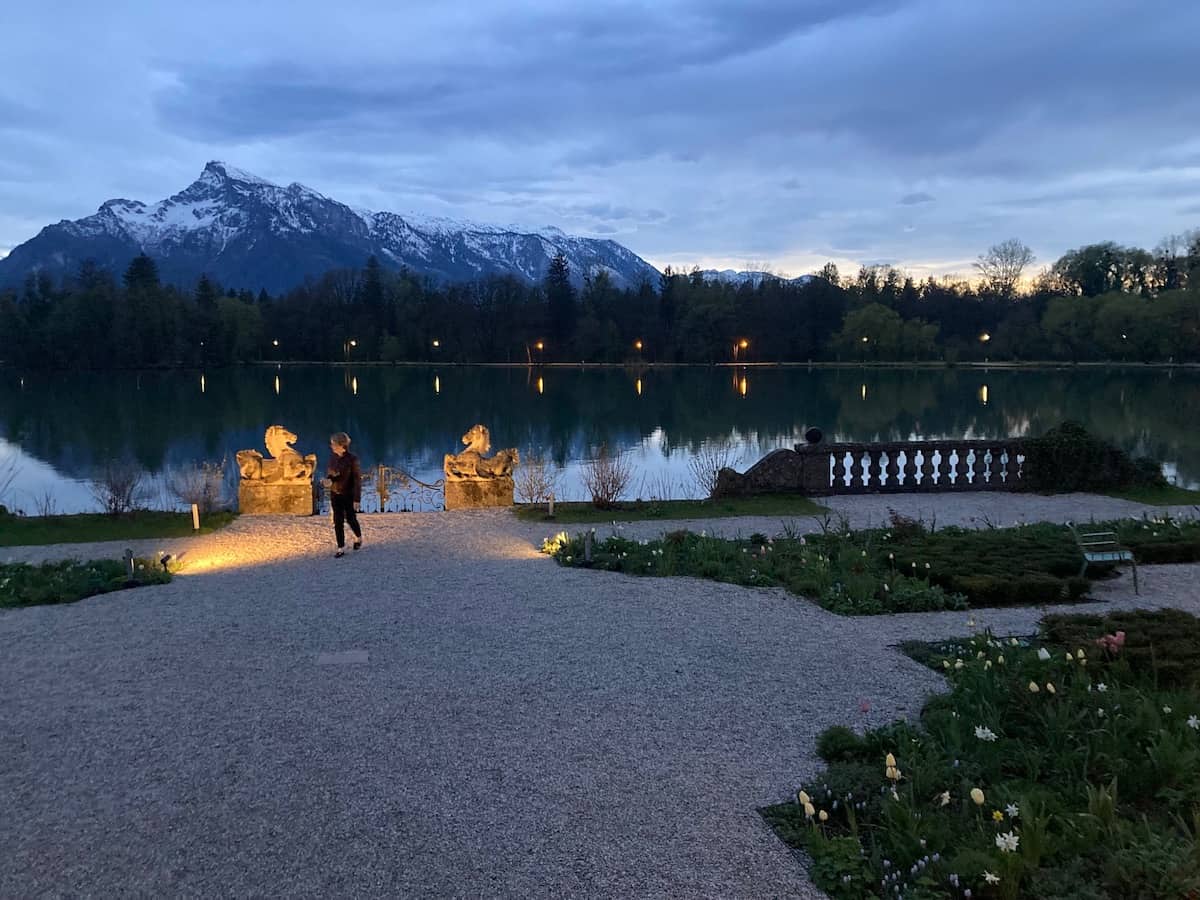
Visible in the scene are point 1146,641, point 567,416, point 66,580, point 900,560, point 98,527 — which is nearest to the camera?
point 1146,641

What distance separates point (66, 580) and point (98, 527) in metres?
4.51

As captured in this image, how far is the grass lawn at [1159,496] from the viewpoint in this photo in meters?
14.0

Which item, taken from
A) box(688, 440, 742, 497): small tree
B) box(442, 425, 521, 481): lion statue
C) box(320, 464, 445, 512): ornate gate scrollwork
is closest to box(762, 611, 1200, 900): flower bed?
box(442, 425, 521, 481): lion statue

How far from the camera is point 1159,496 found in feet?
47.6

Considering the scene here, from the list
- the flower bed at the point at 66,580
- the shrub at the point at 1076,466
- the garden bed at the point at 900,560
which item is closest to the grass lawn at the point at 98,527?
the flower bed at the point at 66,580

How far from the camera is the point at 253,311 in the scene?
337 feet

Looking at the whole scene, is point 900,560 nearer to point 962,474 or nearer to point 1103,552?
point 1103,552

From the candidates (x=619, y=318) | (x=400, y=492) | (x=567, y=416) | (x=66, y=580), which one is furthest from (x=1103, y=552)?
(x=619, y=318)

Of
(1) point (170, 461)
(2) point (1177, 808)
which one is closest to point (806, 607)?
(2) point (1177, 808)

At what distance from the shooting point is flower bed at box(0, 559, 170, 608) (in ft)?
28.2

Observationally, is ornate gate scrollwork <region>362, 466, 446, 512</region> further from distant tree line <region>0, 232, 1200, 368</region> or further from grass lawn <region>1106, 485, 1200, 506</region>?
distant tree line <region>0, 232, 1200, 368</region>

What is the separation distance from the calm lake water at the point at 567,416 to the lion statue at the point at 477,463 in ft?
18.6

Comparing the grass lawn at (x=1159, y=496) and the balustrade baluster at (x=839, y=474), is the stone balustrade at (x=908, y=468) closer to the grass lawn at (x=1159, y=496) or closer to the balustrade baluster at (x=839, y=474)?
the balustrade baluster at (x=839, y=474)

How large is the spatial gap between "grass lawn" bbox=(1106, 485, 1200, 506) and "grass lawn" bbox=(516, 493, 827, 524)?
5378 mm
